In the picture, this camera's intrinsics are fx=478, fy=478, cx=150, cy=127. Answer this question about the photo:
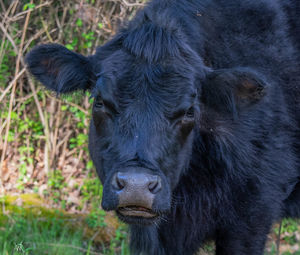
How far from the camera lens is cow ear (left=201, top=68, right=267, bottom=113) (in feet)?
12.5

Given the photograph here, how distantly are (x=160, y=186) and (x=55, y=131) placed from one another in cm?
424

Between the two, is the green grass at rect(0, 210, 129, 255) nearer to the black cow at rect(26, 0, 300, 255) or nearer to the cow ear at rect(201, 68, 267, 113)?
the black cow at rect(26, 0, 300, 255)

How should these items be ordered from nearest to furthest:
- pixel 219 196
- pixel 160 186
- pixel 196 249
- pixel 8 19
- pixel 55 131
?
pixel 160 186
pixel 219 196
pixel 196 249
pixel 8 19
pixel 55 131

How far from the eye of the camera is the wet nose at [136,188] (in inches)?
119

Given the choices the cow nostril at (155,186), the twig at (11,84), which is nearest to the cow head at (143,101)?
the cow nostril at (155,186)

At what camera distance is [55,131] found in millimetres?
7117

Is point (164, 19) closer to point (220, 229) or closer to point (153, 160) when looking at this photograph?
point (153, 160)

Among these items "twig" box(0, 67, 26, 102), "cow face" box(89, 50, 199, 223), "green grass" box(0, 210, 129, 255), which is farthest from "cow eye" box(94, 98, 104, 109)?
"twig" box(0, 67, 26, 102)

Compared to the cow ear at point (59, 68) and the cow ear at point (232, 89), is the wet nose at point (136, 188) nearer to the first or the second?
the cow ear at point (232, 89)

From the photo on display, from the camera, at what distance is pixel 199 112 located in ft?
12.6

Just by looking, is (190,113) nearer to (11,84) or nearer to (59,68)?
(59,68)

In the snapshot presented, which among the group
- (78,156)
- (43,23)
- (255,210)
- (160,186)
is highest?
(43,23)

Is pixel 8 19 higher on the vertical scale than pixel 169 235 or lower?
higher

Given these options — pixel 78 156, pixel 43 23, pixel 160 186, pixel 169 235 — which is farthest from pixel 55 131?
pixel 160 186
